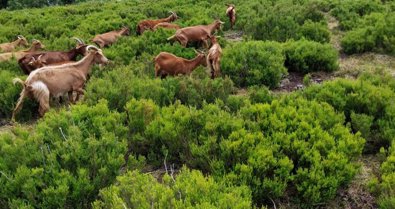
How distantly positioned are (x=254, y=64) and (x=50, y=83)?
4.14m

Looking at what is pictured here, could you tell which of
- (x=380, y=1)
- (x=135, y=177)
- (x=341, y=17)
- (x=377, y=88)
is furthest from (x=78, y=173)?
(x=380, y=1)

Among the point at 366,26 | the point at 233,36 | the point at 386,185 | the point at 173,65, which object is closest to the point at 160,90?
the point at 173,65

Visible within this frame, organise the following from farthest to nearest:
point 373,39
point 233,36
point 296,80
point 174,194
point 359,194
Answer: point 233,36 < point 373,39 < point 296,80 < point 359,194 < point 174,194

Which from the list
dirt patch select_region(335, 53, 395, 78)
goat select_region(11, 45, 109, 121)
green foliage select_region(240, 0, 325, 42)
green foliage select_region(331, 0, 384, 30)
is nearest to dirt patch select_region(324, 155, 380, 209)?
dirt patch select_region(335, 53, 395, 78)

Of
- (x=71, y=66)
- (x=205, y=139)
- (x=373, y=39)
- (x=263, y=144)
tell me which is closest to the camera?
(x=263, y=144)

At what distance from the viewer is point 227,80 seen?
A: 8.38 metres

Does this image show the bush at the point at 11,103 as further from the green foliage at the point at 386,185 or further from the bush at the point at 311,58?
the green foliage at the point at 386,185

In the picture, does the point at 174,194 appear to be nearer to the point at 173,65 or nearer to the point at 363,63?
the point at 173,65

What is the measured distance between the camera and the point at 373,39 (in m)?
11.0

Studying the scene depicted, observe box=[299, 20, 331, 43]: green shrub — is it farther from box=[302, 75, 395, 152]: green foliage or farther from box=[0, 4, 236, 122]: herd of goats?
box=[302, 75, 395, 152]: green foliage

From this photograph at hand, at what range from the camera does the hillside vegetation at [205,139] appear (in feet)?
16.0

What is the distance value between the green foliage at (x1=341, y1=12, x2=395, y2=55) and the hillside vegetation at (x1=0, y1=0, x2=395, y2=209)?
1374mm

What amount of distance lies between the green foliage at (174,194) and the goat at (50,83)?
3.75m

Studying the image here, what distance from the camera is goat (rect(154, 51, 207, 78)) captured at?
9117 millimetres
